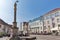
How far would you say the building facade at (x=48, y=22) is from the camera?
246 ft

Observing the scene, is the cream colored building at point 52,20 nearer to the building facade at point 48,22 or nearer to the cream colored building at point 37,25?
the building facade at point 48,22

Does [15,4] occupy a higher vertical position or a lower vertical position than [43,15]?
lower

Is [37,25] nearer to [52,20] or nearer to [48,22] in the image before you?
[48,22]

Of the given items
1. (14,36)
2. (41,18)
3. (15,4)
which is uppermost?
(41,18)

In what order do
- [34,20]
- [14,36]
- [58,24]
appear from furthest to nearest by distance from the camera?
[34,20]
[58,24]
[14,36]

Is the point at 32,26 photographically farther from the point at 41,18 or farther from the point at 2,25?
the point at 2,25

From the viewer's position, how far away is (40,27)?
301ft

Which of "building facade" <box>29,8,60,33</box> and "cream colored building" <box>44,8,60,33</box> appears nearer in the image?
"cream colored building" <box>44,8,60,33</box>

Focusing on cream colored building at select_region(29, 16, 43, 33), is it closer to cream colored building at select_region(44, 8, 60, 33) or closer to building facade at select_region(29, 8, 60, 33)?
building facade at select_region(29, 8, 60, 33)

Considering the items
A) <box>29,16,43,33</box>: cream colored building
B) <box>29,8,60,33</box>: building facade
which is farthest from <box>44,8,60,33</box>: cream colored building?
<box>29,16,43,33</box>: cream colored building

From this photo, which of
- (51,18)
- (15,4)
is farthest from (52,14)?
(15,4)

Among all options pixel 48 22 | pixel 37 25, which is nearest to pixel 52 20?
pixel 48 22

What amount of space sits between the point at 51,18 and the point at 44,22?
8.55 metres

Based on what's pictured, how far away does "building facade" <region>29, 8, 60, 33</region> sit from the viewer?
74831mm
